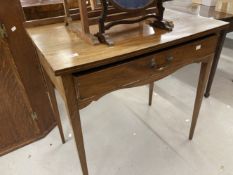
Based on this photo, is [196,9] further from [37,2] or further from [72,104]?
[72,104]

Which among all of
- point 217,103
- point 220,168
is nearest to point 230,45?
point 217,103

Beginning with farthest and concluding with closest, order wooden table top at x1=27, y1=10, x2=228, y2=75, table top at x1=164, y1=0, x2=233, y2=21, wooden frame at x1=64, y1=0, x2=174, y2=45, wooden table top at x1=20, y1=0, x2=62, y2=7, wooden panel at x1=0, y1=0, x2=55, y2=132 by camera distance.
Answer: table top at x1=164, y1=0, x2=233, y2=21 → wooden table top at x1=20, y1=0, x2=62, y2=7 → wooden panel at x1=0, y1=0, x2=55, y2=132 → wooden frame at x1=64, y1=0, x2=174, y2=45 → wooden table top at x1=27, y1=10, x2=228, y2=75

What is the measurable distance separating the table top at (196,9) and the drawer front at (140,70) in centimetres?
61

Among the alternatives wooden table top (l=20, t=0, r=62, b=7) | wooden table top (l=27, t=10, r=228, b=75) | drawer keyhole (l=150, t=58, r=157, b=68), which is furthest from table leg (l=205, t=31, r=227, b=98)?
wooden table top (l=20, t=0, r=62, b=7)

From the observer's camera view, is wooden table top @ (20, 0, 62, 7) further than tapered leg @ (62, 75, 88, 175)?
Yes

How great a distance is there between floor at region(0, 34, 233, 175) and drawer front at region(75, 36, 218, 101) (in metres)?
0.62

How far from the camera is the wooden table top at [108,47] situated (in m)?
0.69

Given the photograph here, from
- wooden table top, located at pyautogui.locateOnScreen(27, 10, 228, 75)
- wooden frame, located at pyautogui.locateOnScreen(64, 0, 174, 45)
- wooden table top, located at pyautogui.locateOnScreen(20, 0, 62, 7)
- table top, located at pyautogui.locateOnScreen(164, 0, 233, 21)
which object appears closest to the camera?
wooden table top, located at pyautogui.locateOnScreen(27, 10, 228, 75)

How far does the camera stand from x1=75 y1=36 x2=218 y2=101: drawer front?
0.74 metres

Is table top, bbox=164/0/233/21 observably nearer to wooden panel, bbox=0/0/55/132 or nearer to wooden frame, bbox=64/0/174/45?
wooden frame, bbox=64/0/174/45

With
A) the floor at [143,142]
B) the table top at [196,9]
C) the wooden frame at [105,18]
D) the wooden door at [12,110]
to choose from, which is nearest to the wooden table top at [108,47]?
the wooden frame at [105,18]

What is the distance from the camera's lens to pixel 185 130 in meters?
1.47

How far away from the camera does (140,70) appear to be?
828 mm

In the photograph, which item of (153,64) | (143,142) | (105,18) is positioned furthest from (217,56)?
(105,18)
